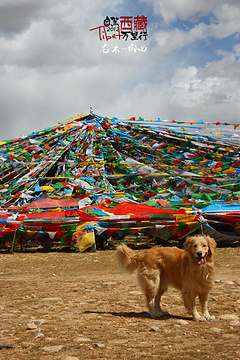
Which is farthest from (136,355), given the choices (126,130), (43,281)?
(126,130)

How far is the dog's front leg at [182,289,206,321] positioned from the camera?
5.93m

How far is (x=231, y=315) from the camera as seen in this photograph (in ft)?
19.9

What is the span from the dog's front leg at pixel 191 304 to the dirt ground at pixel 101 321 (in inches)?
4.7

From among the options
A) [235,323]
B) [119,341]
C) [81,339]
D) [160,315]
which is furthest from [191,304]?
[81,339]

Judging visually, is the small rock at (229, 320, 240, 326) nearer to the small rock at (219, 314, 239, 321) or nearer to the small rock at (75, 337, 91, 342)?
the small rock at (219, 314, 239, 321)

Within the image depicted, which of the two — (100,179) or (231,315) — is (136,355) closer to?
(231,315)

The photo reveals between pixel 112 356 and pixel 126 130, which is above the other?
pixel 126 130

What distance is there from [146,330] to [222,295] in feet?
7.93

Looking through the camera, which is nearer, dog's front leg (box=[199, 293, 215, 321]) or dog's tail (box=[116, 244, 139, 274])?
dog's front leg (box=[199, 293, 215, 321])

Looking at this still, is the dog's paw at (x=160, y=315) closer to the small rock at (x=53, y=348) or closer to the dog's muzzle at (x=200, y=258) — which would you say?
the dog's muzzle at (x=200, y=258)

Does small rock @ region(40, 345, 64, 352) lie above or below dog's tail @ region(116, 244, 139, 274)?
below

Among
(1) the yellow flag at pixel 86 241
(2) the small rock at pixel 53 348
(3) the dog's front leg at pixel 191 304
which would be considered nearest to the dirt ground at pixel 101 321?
(2) the small rock at pixel 53 348

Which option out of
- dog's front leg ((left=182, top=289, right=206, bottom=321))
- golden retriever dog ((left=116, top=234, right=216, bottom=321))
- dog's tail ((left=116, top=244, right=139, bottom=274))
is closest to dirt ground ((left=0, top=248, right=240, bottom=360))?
dog's front leg ((left=182, top=289, right=206, bottom=321))

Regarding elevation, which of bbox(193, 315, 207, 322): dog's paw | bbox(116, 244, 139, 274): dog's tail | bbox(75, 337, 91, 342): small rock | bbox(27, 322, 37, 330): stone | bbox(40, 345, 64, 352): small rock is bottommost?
bbox(193, 315, 207, 322): dog's paw
